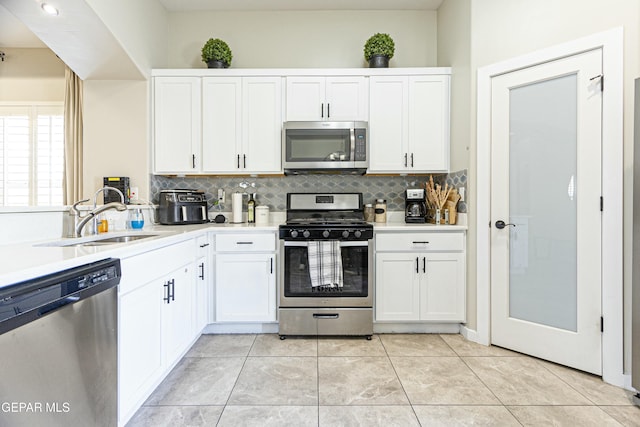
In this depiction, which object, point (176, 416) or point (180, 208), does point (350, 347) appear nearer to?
point (176, 416)

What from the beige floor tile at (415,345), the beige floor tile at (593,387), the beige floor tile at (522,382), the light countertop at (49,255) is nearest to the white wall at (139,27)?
the light countertop at (49,255)

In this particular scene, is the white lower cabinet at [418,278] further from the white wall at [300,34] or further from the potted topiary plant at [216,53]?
the potted topiary plant at [216,53]

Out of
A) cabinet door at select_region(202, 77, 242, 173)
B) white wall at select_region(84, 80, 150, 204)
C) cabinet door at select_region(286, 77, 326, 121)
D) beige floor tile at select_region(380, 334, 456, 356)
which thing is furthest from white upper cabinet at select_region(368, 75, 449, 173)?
white wall at select_region(84, 80, 150, 204)

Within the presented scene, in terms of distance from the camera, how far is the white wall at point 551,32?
6.38ft

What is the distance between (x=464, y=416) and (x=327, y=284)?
127 cm

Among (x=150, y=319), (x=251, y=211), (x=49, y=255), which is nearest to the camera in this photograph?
(x=49, y=255)

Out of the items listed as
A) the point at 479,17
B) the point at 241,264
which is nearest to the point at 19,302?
the point at 241,264

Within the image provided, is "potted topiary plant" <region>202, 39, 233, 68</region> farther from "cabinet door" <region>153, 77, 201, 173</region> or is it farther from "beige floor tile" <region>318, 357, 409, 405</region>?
"beige floor tile" <region>318, 357, 409, 405</region>

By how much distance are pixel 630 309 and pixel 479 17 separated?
2.33 metres

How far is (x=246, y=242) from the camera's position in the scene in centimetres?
271

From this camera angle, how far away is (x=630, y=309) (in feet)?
6.34

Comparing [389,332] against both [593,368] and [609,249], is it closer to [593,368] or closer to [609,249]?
[593,368]

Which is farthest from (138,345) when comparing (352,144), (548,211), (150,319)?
(548,211)

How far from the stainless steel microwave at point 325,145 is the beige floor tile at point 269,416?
75.2 inches
